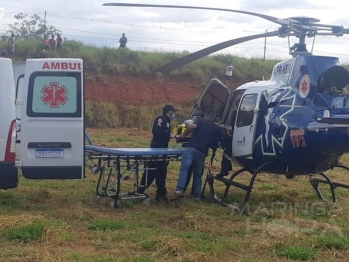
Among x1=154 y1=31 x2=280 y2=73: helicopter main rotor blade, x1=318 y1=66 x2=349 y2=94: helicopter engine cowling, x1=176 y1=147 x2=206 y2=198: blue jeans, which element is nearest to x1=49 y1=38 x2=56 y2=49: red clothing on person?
x1=176 y1=147 x2=206 y2=198: blue jeans

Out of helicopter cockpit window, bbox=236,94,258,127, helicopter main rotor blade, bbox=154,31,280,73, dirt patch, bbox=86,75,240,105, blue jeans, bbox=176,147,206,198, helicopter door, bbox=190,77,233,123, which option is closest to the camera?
helicopter main rotor blade, bbox=154,31,280,73

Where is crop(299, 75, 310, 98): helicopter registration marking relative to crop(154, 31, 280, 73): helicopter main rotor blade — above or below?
below

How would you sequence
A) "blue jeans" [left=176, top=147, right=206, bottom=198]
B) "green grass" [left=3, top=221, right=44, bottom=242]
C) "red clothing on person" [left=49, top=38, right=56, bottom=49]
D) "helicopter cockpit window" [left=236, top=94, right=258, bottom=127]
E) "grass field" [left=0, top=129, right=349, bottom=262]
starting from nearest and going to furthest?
"grass field" [left=0, top=129, right=349, bottom=262], "green grass" [left=3, top=221, right=44, bottom=242], "blue jeans" [left=176, top=147, right=206, bottom=198], "helicopter cockpit window" [left=236, top=94, right=258, bottom=127], "red clothing on person" [left=49, top=38, right=56, bottom=49]

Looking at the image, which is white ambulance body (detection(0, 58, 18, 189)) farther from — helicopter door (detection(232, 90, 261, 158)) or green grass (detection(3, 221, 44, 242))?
helicopter door (detection(232, 90, 261, 158))

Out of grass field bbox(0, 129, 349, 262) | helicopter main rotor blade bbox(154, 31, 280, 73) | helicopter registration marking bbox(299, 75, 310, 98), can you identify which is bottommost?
grass field bbox(0, 129, 349, 262)

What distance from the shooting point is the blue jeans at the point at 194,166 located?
10.6 m

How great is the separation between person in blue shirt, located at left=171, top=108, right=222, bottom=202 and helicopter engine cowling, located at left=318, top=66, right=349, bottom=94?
199cm

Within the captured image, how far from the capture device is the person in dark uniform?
1080 cm

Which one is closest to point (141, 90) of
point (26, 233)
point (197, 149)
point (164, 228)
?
point (197, 149)

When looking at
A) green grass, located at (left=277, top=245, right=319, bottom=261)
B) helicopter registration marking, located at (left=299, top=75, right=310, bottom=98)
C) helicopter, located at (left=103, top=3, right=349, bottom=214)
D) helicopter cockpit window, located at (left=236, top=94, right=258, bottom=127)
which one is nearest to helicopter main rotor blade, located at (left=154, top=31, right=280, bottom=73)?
helicopter, located at (left=103, top=3, right=349, bottom=214)

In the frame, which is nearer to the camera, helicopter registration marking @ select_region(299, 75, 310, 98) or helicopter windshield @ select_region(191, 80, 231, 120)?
helicopter registration marking @ select_region(299, 75, 310, 98)

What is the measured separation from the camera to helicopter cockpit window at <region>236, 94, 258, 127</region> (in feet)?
35.4

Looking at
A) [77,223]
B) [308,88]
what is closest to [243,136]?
[308,88]

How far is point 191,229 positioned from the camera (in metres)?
8.48
